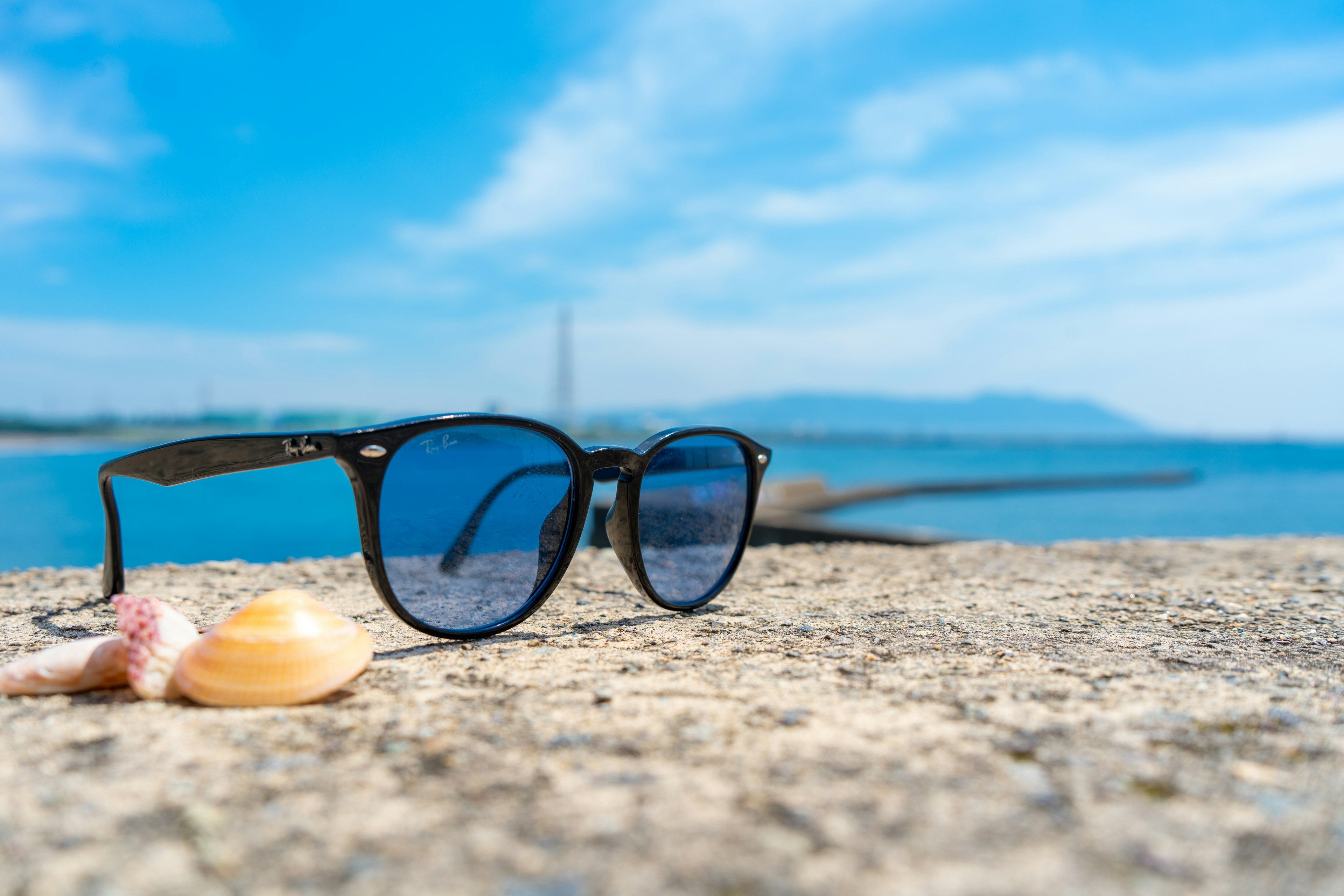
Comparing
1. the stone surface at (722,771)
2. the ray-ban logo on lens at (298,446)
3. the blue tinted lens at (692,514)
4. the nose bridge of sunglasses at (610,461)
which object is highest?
the ray-ban logo on lens at (298,446)

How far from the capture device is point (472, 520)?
7.61ft

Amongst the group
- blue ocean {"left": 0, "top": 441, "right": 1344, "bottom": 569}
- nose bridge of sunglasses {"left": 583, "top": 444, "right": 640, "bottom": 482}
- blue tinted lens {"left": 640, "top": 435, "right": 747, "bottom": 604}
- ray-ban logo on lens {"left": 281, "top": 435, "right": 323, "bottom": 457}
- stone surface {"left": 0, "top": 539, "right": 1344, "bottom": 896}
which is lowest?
blue ocean {"left": 0, "top": 441, "right": 1344, "bottom": 569}

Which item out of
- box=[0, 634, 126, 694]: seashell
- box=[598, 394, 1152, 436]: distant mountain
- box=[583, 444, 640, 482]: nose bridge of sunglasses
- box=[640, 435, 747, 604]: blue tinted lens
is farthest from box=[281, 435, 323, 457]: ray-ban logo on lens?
box=[598, 394, 1152, 436]: distant mountain

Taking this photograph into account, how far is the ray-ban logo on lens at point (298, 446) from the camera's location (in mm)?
1972

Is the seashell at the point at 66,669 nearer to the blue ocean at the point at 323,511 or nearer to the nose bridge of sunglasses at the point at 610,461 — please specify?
the blue ocean at the point at 323,511

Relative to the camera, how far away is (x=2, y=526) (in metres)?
11.7

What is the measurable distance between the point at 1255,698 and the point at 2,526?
15.7 metres

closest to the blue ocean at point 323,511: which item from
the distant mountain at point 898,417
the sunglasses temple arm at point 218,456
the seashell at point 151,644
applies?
the sunglasses temple arm at point 218,456

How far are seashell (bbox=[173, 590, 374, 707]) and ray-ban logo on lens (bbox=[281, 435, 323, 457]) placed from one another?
16.0 inches

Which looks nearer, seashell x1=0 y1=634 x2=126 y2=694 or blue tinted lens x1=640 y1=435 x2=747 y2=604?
seashell x1=0 y1=634 x2=126 y2=694

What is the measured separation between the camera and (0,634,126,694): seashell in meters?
1.69

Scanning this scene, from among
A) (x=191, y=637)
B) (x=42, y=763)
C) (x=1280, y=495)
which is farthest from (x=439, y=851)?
(x=1280, y=495)

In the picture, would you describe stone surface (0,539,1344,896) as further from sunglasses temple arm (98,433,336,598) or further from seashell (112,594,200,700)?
sunglasses temple arm (98,433,336,598)

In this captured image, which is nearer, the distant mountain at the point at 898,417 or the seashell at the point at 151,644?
the seashell at the point at 151,644
